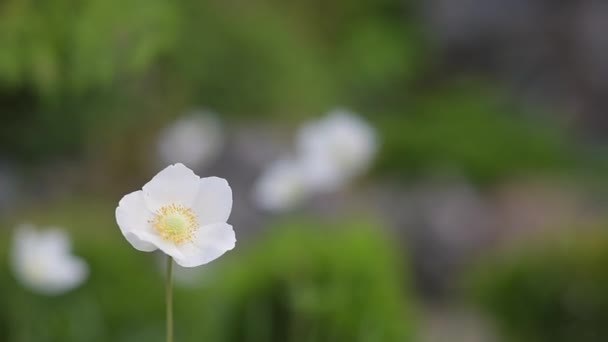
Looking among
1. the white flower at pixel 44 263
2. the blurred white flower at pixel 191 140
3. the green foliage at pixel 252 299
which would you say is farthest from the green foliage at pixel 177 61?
the green foliage at pixel 252 299

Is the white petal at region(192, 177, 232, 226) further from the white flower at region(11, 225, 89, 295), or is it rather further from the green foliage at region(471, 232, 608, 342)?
the green foliage at region(471, 232, 608, 342)

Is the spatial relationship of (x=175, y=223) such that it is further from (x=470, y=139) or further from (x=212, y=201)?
(x=470, y=139)

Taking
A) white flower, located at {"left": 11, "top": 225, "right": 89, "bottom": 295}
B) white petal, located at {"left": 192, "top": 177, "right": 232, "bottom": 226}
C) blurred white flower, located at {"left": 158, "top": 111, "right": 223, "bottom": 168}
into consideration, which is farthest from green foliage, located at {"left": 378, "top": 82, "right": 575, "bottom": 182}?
white petal, located at {"left": 192, "top": 177, "right": 232, "bottom": 226}

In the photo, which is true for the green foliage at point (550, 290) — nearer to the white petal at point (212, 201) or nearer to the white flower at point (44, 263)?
the white flower at point (44, 263)

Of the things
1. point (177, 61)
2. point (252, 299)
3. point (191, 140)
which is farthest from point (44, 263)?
point (177, 61)

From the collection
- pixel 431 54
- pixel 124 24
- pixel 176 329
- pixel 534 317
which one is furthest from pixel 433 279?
pixel 431 54
